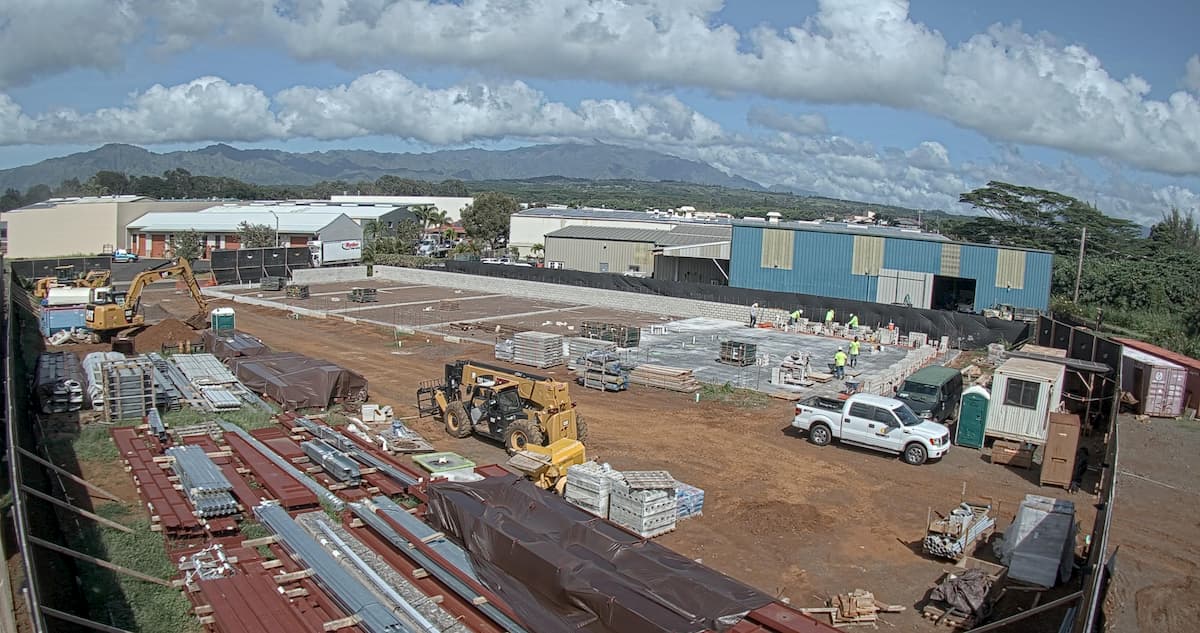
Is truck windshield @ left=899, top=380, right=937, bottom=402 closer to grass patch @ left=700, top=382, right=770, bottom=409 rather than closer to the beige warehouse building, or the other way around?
grass patch @ left=700, top=382, right=770, bottom=409

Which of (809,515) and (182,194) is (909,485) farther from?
(182,194)

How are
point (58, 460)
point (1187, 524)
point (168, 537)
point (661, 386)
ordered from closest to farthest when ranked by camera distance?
point (168, 537), point (1187, 524), point (58, 460), point (661, 386)

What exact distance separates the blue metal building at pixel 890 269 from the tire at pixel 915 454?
26.6 metres

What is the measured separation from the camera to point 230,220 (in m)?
79.4

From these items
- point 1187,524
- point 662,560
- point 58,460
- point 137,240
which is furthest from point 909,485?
point 137,240

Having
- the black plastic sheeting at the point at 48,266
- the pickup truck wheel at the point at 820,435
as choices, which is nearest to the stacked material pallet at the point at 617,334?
the pickup truck wheel at the point at 820,435

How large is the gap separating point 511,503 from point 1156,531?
39.6ft

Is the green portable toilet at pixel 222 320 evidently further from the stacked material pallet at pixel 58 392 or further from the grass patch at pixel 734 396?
the grass patch at pixel 734 396

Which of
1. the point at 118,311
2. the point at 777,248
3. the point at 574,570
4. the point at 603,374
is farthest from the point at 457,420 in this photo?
the point at 777,248

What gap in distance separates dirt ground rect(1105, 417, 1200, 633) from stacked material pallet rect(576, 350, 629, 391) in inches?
537

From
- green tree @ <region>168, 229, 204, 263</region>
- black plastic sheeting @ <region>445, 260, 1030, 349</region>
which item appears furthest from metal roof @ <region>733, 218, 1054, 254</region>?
green tree @ <region>168, 229, 204, 263</region>

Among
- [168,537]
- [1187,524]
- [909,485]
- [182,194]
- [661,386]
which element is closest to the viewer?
[168,537]

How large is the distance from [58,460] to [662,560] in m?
13.2

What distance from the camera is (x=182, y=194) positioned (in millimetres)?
169125
